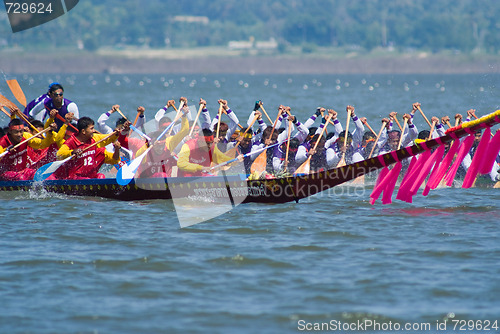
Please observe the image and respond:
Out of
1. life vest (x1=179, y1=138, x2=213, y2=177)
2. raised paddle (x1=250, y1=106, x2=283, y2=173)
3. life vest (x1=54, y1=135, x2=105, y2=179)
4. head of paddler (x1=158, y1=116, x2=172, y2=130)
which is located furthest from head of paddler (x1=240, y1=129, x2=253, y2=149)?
life vest (x1=54, y1=135, x2=105, y2=179)

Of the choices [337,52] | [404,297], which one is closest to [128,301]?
[404,297]

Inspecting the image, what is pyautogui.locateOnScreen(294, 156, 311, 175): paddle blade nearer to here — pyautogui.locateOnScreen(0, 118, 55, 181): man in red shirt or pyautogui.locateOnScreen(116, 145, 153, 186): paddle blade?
pyautogui.locateOnScreen(116, 145, 153, 186): paddle blade

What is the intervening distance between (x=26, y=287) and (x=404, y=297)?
175 inches

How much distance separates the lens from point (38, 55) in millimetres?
115250

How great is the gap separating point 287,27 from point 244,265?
15985cm

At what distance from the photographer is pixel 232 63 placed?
12669 centimetres

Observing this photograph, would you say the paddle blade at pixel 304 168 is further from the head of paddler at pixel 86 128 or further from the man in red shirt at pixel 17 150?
the man in red shirt at pixel 17 150

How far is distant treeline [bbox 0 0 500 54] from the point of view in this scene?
137000 mm

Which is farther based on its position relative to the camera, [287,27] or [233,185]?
[287,27]

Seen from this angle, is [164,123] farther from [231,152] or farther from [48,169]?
[48,169]

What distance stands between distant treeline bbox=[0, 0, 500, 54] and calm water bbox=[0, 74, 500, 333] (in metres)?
115

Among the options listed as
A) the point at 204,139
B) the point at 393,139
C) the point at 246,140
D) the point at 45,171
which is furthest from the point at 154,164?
the point at 393,139

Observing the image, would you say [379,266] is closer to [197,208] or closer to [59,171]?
[197,208]

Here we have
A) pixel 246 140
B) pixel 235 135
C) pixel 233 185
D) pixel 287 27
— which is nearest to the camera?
pixel 233 185
